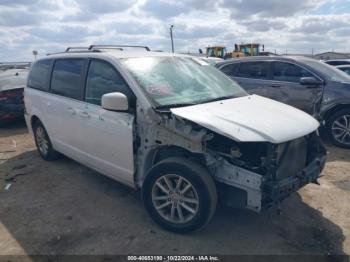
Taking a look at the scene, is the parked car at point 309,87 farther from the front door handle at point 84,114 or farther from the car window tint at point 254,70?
the front door handle at point 84,114

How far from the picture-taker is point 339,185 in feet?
16.1

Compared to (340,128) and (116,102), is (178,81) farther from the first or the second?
(340,128)

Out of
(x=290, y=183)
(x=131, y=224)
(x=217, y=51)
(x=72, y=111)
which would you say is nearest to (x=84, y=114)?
(x=72, y=111)

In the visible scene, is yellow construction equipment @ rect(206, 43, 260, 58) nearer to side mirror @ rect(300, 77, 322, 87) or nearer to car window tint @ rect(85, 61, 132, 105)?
side mirror @ rect(300, 77, 322, 87)

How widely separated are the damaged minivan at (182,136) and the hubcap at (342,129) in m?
3.05

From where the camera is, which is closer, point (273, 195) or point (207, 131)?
point (273, 195)

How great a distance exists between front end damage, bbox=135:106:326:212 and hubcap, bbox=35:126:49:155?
2725mm

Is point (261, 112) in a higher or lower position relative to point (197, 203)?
higher

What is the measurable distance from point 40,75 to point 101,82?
2.03 m

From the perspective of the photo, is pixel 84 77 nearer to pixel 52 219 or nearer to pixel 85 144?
pixel 85 144

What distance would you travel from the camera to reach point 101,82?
14.2 ft

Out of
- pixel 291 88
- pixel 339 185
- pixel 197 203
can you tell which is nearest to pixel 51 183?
pixel 197 203

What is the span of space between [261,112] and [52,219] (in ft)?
8.79

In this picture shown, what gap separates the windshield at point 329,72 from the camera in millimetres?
6793
